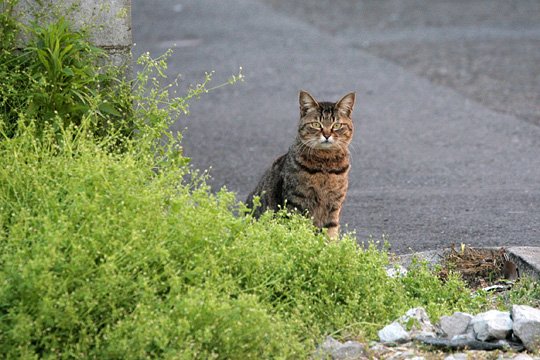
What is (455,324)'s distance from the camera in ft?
14.3

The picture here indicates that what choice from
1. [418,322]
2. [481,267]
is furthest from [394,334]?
[481,267]

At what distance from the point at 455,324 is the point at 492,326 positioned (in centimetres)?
16

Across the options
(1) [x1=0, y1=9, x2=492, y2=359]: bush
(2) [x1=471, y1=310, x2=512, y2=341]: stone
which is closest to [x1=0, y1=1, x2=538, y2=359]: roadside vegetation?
(1) [x1=0, y1=9, x2=492, y2=359]: bush

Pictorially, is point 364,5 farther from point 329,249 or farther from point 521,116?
point 329,249

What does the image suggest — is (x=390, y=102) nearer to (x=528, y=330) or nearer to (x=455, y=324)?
(x=455, y=324)

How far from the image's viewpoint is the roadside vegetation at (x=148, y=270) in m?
3.74

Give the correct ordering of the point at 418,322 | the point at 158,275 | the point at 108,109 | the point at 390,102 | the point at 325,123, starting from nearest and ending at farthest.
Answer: the point at 158,275 < the point at 418,322 < the point at 108,109 < the point at 325,123 < the point at 390,102

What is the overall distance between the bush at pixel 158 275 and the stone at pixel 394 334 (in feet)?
0.29

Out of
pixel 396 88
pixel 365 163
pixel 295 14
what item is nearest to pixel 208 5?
pixel 295 14

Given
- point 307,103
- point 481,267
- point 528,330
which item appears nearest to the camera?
point 528,330

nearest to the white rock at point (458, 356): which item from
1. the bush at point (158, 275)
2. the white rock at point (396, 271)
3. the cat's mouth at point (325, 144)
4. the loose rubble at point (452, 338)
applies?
the loose rubble at point (452, 338)

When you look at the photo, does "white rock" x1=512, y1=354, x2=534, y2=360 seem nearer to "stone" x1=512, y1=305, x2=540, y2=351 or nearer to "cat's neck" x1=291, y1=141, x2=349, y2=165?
"stone" x1=512, y1=305, x2=540, y2=351

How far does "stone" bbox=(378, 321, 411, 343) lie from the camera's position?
169 inches

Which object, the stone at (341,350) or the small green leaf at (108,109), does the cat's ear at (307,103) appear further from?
the stone at (341,350)
